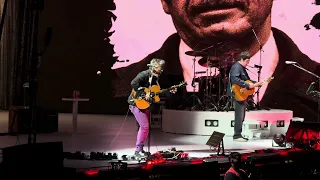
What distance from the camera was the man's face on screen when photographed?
1295 centimetres

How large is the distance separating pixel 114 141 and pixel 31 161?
3923 mm

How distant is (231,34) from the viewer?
1309cm

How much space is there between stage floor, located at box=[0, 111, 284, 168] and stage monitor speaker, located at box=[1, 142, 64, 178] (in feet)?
3.85

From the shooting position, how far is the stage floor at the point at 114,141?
7.72 metres

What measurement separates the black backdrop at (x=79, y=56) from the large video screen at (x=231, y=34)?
2.94 feet

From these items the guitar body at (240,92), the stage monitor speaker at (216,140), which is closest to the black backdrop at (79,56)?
the guitar body at (240,92)

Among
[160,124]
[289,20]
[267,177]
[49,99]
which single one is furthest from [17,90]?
[267,177]

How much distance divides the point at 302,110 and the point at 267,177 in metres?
6.71

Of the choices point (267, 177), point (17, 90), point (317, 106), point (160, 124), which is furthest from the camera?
point (17, 90)

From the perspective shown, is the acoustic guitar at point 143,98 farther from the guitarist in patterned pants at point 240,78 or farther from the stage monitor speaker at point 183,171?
the guitarist in patterned pants at point 240,78

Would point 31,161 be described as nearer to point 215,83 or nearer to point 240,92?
point 240,92

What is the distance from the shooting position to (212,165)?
5516mm

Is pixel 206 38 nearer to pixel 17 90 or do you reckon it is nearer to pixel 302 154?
pixel 17 90

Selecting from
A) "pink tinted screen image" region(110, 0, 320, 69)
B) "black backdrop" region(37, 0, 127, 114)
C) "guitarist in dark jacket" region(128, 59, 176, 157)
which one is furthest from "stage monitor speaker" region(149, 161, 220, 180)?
"black backdrop" region(37, 0, 127, 114)
